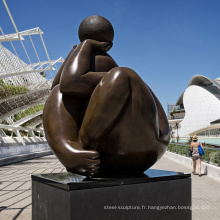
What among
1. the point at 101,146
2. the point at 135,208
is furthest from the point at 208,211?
the point at 101,146

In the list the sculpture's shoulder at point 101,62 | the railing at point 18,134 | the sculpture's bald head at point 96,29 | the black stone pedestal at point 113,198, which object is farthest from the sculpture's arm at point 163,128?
the railing at point 18,134

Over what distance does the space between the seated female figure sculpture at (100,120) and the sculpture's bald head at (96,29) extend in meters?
0.25

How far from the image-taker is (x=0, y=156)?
45.2 ft

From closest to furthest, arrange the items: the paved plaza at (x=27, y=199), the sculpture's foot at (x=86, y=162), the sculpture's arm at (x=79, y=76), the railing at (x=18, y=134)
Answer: the sculpture's foot at (x=86, y=162) → the sculpture's arm at (x=79, y=76) → the paved plaza at (x=27, y=199) → the railing at (x=18, y=134)

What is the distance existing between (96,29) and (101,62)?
455 millimetres

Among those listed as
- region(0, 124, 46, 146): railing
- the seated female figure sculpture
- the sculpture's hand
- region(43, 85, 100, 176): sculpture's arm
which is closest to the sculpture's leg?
the seated female figure sculpture

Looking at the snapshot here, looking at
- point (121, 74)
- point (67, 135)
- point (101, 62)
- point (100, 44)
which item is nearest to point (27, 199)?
point (67, 135)

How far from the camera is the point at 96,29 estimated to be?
3.07 meters

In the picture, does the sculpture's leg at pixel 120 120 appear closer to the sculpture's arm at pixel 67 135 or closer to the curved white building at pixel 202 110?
the sculpture's arm at pixel 67 135

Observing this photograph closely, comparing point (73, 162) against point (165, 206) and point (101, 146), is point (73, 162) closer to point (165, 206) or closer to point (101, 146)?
point (101, 146)

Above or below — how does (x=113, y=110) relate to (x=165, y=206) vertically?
above

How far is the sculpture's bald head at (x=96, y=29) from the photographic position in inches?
121

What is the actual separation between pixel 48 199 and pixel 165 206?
3.90 feet

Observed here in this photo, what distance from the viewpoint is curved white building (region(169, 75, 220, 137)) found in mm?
49188
